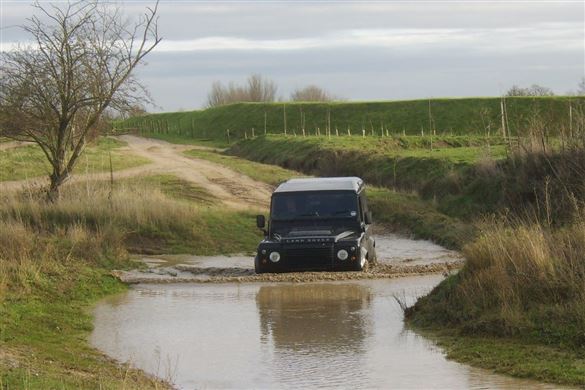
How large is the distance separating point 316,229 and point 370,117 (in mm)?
57194

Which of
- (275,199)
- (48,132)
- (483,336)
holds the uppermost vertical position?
(48,132)

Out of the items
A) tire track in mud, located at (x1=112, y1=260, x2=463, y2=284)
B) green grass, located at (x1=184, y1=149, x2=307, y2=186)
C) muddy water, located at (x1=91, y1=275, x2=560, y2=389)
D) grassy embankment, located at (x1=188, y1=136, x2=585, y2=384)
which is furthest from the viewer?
green grass, located at (x1=184, y1=149, x2=307, y2=186)

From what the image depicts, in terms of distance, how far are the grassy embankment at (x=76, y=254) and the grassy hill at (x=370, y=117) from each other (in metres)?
28.7

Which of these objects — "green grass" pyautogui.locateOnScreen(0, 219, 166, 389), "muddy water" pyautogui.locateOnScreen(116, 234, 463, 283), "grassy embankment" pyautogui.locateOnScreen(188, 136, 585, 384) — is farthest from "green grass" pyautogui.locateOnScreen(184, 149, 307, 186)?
"green grass" pyautogui.locateOnScreen(0, 219, 166, 389)

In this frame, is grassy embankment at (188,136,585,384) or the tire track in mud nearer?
grassy embankment at (188,136,585,384)

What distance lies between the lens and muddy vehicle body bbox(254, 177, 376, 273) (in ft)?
60.5

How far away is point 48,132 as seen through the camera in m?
28.5

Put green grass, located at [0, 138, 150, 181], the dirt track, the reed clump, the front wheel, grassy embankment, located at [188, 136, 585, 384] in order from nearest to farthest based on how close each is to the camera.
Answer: grassy embankment, located at [188, 136, 585, 384], the reed clump, the front wheel, the dirt track, green grass, located at [0, 138, 150, 181]

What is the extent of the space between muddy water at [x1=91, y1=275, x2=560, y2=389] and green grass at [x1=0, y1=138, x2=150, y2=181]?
19824mm

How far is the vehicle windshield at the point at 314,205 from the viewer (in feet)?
64.1

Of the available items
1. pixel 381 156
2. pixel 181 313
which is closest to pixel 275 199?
pixel 181 313

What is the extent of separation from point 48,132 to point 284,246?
12252 mm

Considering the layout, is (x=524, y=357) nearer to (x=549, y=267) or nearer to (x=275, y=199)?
(x=549, y=267)

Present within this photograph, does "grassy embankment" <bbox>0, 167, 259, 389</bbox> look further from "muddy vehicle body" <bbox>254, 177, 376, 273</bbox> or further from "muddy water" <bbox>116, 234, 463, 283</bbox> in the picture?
"muddy vehicle body" <bbox>254, 177, 376, 273</bbox>
